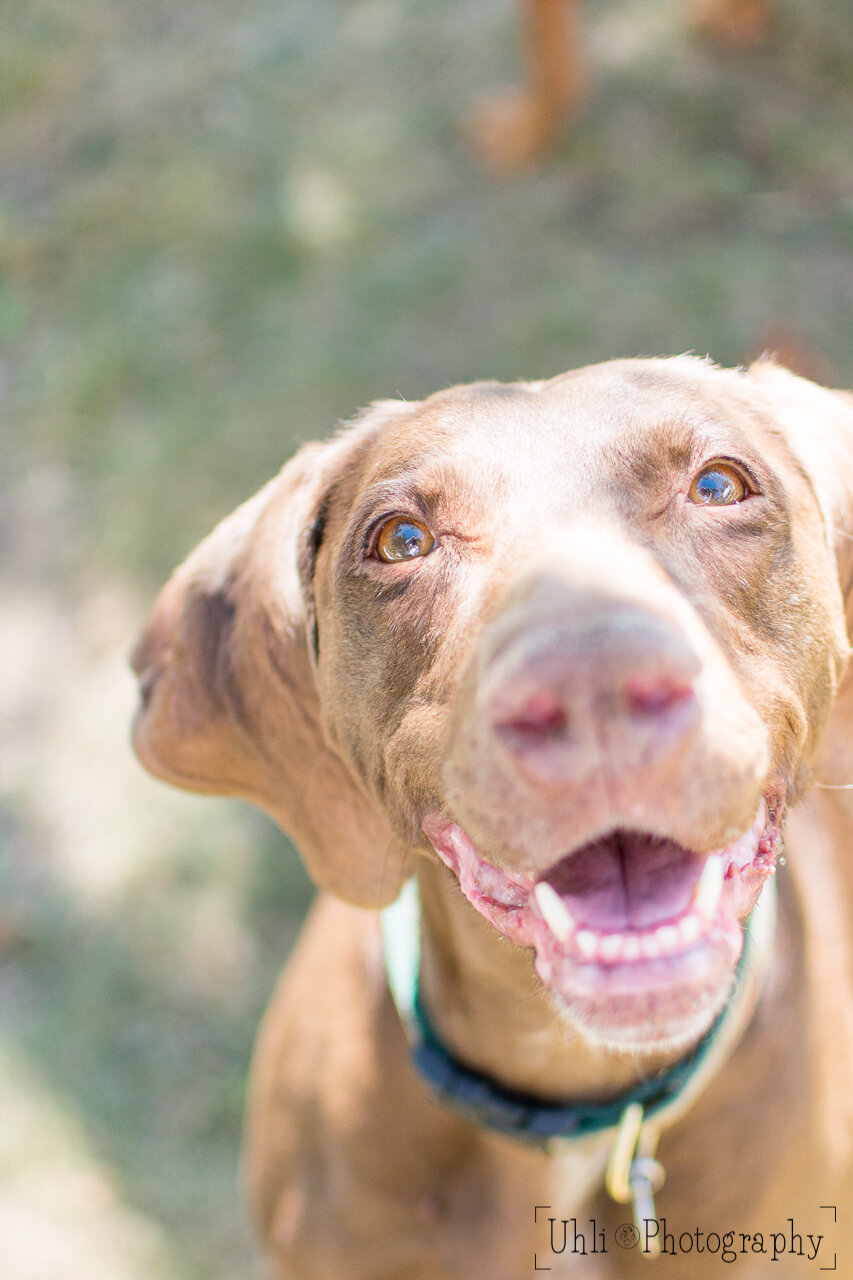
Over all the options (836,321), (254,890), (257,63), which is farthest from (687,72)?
(254,890)

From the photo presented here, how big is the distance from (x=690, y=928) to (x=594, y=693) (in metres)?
0.55

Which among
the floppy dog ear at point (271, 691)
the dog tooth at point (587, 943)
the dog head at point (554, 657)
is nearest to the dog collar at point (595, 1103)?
the floppy dog ear at point (271, 691)

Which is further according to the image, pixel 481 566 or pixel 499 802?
pixel 481 566

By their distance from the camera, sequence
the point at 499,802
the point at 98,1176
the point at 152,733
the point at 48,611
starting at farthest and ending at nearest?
the point at 48,611
the point at 98,1176
the point at 152,733
the point at 499,802

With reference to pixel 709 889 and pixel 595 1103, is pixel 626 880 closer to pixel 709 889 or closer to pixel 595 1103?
pixel 709 889

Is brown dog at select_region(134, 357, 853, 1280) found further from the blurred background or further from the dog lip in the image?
the blurred background

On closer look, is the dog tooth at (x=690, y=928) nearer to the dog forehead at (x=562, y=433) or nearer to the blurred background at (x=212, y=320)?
the dog forehead at (x=562, y=433)

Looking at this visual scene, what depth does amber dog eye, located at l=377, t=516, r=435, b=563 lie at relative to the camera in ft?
7.25

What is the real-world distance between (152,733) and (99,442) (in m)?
3.87

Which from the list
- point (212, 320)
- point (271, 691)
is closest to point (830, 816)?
point (271, 691)

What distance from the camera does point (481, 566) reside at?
2.07 meters

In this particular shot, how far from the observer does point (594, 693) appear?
5.12 ft

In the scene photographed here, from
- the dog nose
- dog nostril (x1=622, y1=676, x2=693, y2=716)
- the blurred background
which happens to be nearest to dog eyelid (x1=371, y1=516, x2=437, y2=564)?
the dog nose

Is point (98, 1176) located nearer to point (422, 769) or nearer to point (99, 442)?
point (422, 769)
